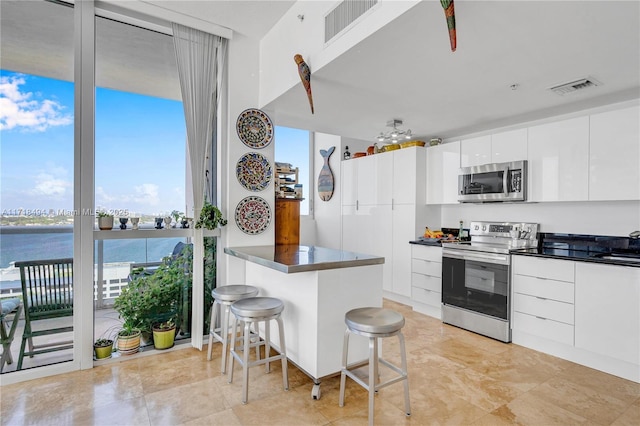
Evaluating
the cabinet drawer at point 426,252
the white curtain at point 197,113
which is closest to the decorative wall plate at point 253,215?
the white curtain at point 197,113

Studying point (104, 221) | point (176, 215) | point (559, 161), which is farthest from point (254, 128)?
point (559, 161)

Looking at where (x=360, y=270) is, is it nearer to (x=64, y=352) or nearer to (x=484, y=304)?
(x=484, y=304)

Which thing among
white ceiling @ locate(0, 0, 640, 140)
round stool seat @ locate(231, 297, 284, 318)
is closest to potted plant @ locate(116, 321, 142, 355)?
round stool seat @ locate(231, 297, 284, 318)

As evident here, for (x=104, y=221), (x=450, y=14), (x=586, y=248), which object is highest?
(x=450, y=14)

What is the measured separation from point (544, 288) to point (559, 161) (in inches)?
49.4

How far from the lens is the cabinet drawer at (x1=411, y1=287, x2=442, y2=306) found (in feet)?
13.3

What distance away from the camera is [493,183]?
3795 millimetres

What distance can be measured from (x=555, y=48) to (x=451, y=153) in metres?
2.13

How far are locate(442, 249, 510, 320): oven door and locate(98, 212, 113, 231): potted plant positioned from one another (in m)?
3.41

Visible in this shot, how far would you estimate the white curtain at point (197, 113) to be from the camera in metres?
3.03

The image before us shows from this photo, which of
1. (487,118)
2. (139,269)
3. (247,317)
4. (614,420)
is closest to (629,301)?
(614,420)

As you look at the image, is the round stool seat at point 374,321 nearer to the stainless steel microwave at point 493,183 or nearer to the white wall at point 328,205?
the stainless steel microwave at point 493,183

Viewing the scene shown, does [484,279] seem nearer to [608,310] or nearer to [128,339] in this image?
[608,310]

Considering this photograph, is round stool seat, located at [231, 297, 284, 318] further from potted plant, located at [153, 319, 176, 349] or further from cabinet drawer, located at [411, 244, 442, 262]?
cabinet drawer, located at [411, 244, 442, 262]
